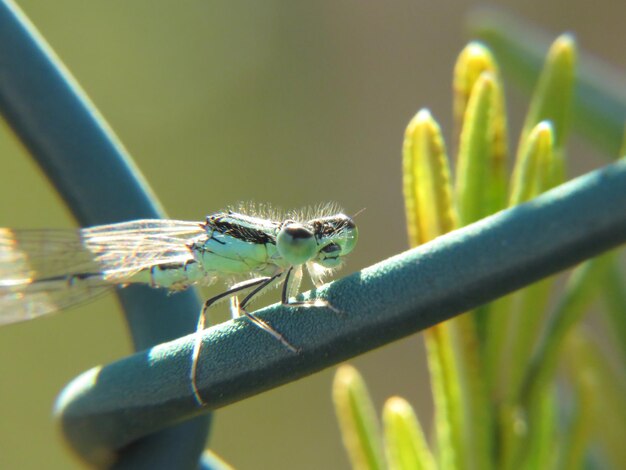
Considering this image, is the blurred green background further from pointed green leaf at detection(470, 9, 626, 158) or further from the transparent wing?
pointed green leaf at detection(470, 9, 626, 158)

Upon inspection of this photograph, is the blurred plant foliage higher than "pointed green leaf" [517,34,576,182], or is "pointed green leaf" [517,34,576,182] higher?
"pointed green leaf" [517,34,576,182]

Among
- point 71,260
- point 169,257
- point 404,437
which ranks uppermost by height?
point 71,260

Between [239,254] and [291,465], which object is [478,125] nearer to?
[239,254]

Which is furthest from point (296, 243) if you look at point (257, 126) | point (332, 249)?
point (257, 126)

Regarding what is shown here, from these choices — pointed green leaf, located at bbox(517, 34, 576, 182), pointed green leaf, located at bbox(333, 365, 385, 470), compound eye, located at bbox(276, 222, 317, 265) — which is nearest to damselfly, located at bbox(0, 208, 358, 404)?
compound eye, located at bbox(276, 222, 317, 265)

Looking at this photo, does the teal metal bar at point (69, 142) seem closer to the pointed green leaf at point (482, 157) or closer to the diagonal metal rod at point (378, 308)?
the diagonal metal rod at point (378, 308)

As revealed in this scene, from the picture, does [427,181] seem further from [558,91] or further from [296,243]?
[296,243]

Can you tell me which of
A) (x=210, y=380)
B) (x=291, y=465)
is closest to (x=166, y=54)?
(x=291, y=465)
